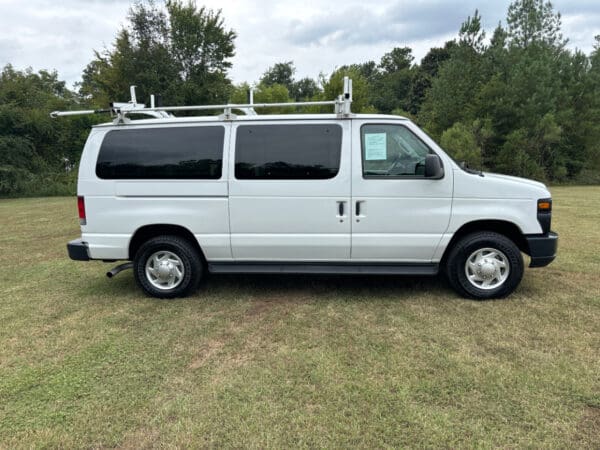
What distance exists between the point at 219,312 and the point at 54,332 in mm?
1586

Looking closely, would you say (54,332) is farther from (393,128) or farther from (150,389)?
(393,128)

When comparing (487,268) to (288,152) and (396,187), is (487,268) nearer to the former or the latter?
(396,187)

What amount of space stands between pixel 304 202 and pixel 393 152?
110 cm

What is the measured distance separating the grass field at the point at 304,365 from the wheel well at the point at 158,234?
62 centimetres

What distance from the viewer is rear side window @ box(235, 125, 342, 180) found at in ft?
14.5

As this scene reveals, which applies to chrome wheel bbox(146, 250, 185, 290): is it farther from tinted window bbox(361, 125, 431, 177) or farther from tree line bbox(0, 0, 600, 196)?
tree line bbox(0, 0, 600, 196)

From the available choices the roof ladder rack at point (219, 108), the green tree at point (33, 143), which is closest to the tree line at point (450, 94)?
the green tree at point (33, 143)

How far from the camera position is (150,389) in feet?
9.83

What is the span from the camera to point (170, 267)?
4.77m

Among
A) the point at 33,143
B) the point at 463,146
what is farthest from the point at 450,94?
the point at 33,143

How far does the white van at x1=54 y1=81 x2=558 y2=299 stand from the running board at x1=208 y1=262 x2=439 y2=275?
15mm

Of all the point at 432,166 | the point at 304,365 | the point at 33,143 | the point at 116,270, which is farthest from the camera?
the point at 33,143

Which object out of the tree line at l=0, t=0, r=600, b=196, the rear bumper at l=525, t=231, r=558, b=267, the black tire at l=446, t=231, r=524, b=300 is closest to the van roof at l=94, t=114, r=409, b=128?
the black tire at l=446, t=231, r=524, b=300

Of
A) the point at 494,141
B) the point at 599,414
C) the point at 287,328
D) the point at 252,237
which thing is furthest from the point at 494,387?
Answer: the point at 494,141
